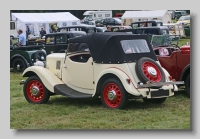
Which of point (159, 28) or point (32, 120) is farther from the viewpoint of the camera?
point (159, 28)

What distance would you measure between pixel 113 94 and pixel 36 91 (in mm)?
1610

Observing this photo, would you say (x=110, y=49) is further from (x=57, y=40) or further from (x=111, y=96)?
(x=57, y=40)

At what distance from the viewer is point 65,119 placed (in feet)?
25.9

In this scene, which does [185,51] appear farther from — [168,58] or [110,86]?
[110,86]

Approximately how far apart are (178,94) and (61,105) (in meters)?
2.25

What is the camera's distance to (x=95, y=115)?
318 inches

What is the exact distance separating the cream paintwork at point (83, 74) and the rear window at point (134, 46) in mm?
325

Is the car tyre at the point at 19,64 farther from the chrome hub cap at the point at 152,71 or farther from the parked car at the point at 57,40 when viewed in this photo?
the chrome hub cap at the point at 152,71

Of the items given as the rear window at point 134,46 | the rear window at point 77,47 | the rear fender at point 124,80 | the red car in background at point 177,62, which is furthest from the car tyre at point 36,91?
the red car in background at point 177,62

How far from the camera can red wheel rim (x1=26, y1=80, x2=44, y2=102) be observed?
29.8ft

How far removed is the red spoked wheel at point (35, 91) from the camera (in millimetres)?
9016

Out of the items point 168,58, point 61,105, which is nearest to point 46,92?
point 61,105

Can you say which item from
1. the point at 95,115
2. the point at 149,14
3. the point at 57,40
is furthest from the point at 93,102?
the point at 57,40

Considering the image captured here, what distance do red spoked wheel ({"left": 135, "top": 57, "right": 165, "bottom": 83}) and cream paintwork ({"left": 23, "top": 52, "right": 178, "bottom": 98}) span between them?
11 centimetres
